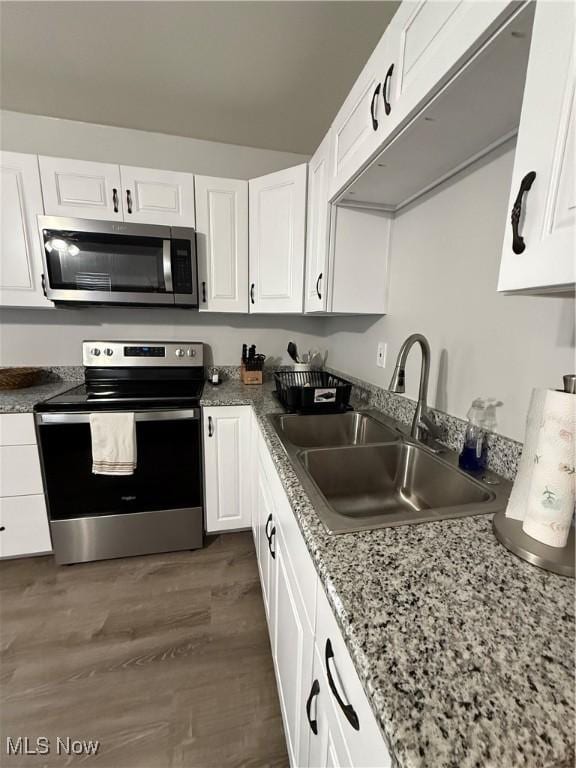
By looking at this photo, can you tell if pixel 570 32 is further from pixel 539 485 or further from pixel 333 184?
pixel 333 184

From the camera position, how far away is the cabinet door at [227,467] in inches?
67.5

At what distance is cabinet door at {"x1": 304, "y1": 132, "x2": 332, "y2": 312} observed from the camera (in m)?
1.41

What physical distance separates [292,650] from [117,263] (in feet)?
6.13

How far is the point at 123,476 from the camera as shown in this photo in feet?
5.38

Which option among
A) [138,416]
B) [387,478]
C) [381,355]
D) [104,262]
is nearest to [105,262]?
[104,262]

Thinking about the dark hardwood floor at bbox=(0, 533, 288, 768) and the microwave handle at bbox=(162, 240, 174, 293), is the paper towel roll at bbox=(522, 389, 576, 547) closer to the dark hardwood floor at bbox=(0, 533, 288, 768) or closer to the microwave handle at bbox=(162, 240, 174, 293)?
the dark hardwood floor at bbox=(0, 533, 288, 768)

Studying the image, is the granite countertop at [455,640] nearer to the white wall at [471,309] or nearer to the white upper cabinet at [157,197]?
the white wall at [471,309]

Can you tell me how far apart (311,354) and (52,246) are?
1627mm

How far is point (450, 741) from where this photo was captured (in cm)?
31

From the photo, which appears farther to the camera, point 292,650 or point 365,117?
point 365,117

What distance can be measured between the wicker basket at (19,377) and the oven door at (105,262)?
513 millimetres

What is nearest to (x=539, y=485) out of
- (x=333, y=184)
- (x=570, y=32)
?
(x=570, y=32)

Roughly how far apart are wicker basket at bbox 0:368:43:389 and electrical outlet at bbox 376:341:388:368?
78.7 inches

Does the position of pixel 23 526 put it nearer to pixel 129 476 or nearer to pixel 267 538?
pixel 129 476
